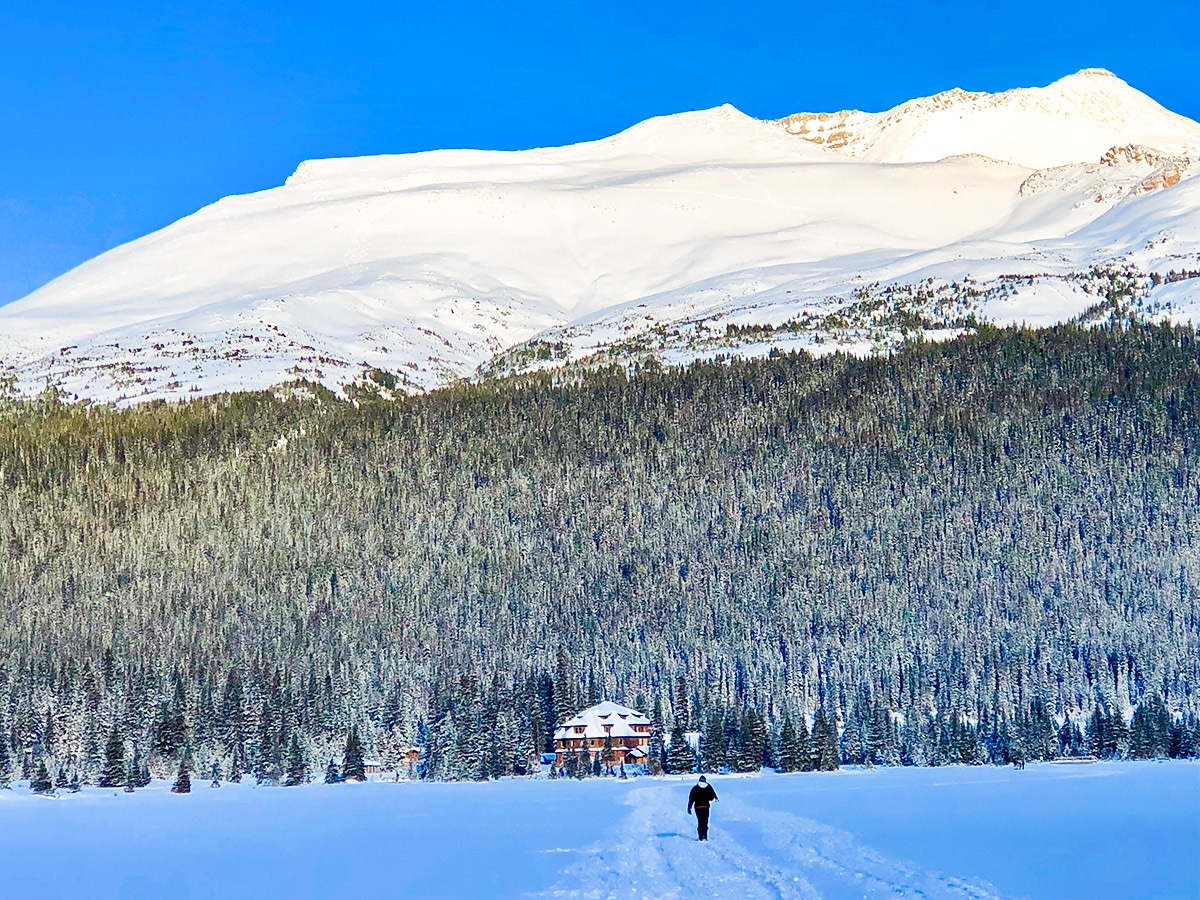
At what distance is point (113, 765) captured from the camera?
114 m

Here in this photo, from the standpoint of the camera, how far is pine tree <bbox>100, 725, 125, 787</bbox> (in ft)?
371

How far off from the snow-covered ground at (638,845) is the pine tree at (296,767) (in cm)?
3089

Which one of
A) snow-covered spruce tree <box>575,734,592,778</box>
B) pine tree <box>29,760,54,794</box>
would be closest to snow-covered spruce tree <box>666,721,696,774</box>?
snow-covered spruce tree <box>575,734,592,778</box>

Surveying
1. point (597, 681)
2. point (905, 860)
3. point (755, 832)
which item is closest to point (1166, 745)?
point (597, 681)

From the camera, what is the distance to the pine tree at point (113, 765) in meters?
113

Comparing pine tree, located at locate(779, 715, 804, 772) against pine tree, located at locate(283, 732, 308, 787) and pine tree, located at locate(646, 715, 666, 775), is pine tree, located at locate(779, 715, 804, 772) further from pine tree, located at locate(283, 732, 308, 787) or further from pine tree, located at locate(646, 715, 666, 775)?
pine tree, located at locate(283, 732, 308, 787)

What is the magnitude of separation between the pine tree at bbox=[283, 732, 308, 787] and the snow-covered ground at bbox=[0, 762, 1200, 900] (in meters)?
30.9

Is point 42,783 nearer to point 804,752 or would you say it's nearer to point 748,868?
point 804,752

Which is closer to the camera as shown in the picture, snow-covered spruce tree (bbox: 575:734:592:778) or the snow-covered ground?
the snow-covered ground

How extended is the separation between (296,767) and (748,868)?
246 feet

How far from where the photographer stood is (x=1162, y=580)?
609 feet

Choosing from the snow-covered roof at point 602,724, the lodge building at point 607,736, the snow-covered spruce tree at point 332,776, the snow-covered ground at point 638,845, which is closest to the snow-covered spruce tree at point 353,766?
the snow-covered spruce tree at point 332,776

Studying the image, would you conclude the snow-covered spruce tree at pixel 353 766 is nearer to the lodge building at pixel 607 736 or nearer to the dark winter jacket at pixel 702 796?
the lodge building at pixel 607 736

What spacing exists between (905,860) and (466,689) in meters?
95.6
